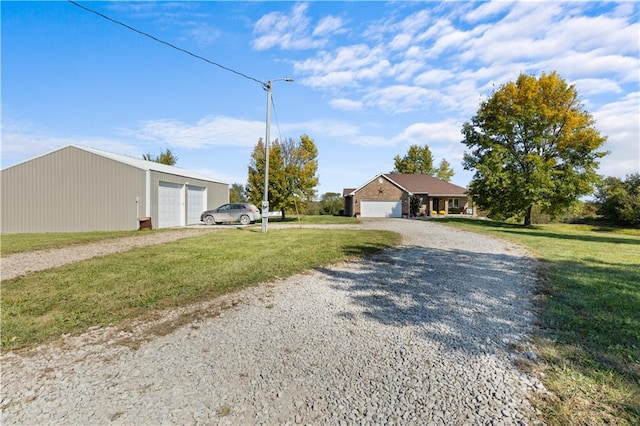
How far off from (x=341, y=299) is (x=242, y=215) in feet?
55.5

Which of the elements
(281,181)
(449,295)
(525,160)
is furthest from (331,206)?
(449,295)

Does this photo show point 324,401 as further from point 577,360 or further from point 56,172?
point 56,172

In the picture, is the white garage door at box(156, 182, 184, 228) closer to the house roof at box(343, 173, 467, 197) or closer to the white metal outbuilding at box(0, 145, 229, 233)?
the white metal outbuilding at box(0, 145, 229, 233)

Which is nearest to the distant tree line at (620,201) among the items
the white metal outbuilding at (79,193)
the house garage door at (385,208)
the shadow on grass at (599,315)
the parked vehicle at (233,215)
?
the house garage door at (385,208)

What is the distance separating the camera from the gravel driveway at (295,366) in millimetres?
2445

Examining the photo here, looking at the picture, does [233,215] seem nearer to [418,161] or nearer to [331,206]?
[331,206]

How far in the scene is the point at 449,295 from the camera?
5.29m

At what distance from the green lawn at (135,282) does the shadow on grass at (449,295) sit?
1568 millimetres

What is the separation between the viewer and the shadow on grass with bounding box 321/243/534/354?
386cm

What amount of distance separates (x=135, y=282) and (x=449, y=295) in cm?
557

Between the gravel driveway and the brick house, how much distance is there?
28.5 metres

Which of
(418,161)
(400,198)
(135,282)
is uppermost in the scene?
(418,161)

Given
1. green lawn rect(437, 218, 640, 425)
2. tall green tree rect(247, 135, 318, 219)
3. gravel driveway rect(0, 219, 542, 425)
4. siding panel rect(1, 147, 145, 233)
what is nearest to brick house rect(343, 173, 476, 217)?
tall green tree rect(247, 135, 318, 219)

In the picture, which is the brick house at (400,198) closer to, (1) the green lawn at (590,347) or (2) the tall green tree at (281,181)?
(2) the tall green tree at (281,181)
